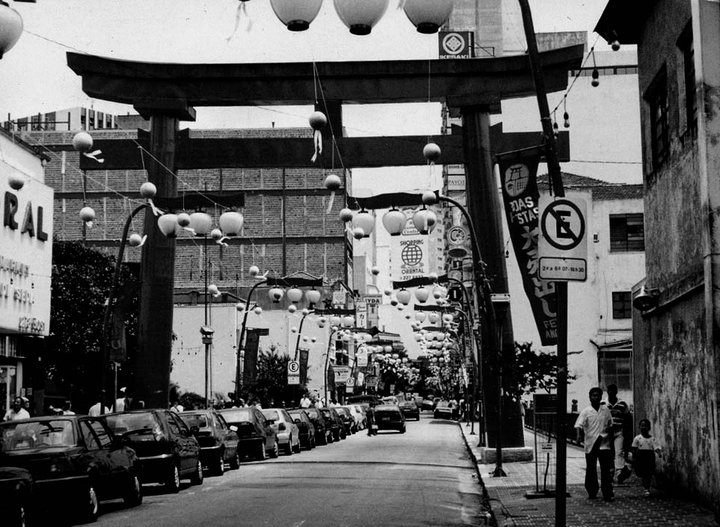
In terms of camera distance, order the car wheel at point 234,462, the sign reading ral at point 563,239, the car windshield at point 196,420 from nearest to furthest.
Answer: the sign reading ral at point 563,239 < the car windshield at point 196,420 < the car wheel at point 234,462

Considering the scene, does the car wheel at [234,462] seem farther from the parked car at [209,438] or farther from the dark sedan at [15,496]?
the dark sedan at [15,496]

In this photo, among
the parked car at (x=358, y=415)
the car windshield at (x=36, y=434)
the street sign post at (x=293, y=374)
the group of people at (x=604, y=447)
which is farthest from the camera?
the parked car at (x=358, y=415)

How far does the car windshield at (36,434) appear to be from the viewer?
1645 centimetres

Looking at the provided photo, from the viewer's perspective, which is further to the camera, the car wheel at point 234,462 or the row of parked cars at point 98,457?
the car wheel at point 234,462

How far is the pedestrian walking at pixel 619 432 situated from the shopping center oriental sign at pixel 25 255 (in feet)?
53.7

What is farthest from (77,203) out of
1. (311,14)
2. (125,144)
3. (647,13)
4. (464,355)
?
(311,14)

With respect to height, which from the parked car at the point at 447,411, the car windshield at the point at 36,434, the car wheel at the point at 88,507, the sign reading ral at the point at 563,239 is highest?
the sign reading ral at the point at 563,239

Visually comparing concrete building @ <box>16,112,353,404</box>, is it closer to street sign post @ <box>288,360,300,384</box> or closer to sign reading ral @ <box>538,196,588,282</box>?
street sign post @ <box>288,360,300,384</box>

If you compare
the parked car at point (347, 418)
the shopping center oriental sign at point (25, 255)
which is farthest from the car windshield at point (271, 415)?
the parked car at point (347, 418)

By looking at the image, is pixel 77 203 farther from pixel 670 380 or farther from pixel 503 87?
pixel 670 380

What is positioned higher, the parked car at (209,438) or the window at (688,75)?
the window at (688,75)

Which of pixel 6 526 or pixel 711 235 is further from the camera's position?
pixel 711 235

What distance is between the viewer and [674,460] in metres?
19.1

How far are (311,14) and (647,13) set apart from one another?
1215 centimetres
